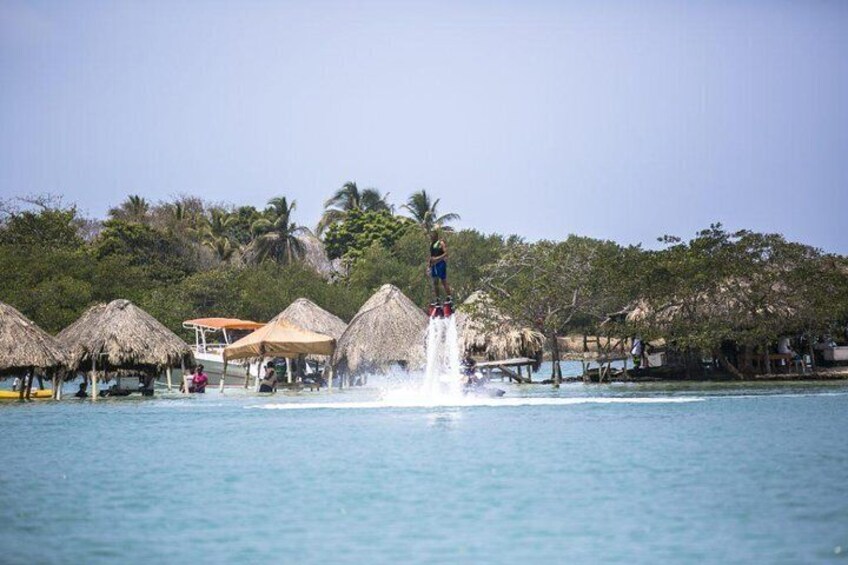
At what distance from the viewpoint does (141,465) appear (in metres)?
22.1

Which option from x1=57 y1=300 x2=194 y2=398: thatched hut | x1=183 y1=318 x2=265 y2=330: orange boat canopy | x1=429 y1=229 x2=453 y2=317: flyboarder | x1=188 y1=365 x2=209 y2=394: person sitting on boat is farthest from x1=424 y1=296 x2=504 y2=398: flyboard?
x1=183 y1=318 x2=265 y2=330: orange boat canopy

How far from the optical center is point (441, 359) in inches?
1451

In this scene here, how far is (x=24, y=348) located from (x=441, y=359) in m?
12.3

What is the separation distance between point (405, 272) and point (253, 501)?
64154mm

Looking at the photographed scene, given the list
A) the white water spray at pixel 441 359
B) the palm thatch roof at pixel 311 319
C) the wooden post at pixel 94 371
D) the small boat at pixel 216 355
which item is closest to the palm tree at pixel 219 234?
the small boat at pixel 216 355

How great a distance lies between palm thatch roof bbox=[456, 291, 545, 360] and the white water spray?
11.3 m

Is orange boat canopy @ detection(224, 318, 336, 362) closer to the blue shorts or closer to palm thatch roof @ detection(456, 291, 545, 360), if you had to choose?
palm thatch roof @ detection(456, 291, 545, 360)

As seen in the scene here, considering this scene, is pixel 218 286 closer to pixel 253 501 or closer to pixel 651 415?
pixel 651 415

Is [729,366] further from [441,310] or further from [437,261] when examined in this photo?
[437,261]

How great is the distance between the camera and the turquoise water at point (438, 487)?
552 inches

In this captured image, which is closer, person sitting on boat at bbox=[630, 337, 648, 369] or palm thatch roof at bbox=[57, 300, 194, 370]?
palm thatch roof at bbox=[57, 300, 194, 370]

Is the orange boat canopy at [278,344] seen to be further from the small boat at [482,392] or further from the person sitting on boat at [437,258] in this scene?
the person sitting on boat at [437,258]

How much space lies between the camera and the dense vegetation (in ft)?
153

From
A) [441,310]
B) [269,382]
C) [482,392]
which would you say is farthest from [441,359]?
[269,382]
